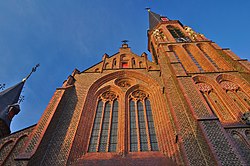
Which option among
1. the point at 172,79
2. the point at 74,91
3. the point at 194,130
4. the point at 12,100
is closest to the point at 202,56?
the point at 172,79

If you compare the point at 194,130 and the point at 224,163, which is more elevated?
the point at 194,130

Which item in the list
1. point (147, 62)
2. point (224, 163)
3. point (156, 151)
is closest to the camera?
point (224, 163)

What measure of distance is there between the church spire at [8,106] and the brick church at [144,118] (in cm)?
11

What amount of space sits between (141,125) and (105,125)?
6.85 ft

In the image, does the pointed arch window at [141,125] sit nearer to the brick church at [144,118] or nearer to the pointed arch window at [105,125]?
the brick church at [144,118]

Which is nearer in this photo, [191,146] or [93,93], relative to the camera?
[191,146]

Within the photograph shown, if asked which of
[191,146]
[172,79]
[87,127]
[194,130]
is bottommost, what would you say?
[191,146]

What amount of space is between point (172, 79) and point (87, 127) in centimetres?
599

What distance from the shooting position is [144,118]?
10922mm

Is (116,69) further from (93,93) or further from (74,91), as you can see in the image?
(74,91)

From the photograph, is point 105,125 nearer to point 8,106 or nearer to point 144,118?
point 144,118

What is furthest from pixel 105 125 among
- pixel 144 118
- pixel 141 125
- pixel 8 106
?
pixel 8 106

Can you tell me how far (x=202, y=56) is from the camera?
15719 millimetres

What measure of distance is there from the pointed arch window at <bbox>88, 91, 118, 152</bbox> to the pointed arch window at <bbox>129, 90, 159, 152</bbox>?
953 mm
